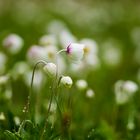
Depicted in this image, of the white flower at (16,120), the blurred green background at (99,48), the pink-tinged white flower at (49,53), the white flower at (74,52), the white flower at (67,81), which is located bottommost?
the blurred green background at (99,48)

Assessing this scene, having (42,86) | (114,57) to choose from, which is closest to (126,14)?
(114,57)

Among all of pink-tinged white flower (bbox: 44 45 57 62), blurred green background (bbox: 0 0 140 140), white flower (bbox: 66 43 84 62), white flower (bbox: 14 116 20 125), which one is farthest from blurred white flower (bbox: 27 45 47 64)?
white flower (bbox: 66 43 84 62)

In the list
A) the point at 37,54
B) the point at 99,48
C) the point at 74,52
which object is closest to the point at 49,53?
the point at 37,54

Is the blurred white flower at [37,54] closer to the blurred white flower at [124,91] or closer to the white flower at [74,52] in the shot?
the blurred white flower at [124,91]

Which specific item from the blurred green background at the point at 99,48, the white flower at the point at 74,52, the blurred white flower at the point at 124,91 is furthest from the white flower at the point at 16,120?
the blurred white flower at the point at 124,91

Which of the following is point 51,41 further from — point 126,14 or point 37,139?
point 126,14

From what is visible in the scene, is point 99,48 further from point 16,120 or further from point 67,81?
point 67,81

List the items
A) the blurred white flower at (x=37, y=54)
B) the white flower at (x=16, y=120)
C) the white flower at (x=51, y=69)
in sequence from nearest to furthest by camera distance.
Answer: the white flower at (x=51, y=69), the white flower at (x=16, y=120), the blurred white flower at (x=37, y=54)

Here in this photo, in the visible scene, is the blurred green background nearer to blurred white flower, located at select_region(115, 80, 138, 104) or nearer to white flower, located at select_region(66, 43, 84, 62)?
blurred white flower, located at select_region(115, 80, 138, 104)
